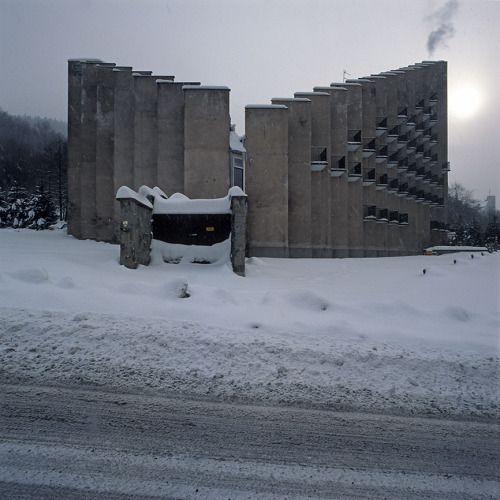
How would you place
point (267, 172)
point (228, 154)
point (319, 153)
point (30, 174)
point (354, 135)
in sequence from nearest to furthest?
point (228, 154)
point (267, 172)
point (319, 153)
point (354, 135)
point (30, 174)

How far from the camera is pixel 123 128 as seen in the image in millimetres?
20312

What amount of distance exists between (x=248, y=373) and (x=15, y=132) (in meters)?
86.1

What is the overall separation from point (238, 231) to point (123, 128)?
15.5 m

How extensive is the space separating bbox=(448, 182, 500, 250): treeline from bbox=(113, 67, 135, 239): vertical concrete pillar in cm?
3019

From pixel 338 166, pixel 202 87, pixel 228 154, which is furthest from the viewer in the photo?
pixel 338 166

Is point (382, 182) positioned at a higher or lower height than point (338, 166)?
lower

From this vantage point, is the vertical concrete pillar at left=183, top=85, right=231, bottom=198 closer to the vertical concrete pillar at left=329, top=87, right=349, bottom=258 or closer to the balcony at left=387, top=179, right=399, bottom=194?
the vertical concrete pillar at left=329, top=87, right=349, bottom=258

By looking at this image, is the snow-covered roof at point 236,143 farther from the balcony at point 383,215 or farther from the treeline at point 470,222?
the treeline at point 470,222

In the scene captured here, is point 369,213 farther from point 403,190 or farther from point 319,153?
point 319,153

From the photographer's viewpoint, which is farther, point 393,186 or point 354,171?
point 393,186

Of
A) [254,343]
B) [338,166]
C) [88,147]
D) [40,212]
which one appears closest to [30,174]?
[40,212]

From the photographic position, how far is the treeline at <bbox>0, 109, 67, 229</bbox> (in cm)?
3195

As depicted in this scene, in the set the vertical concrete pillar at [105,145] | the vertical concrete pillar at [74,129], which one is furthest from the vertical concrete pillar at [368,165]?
the vertical concrete pillar at [74,129]

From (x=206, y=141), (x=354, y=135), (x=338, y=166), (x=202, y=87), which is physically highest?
(x=202, y=87)
